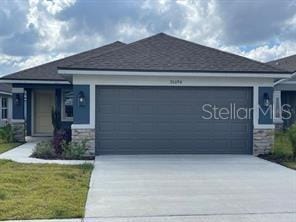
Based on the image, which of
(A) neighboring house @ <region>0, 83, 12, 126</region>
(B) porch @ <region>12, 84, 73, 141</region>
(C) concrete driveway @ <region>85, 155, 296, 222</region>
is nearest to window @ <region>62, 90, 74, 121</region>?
(B) porch @ <region>12, 84, 73, 141</region>

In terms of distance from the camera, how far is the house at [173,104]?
13.9 meters

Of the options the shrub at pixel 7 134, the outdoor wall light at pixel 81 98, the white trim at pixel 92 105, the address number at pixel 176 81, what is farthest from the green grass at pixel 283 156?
the shrub at pixel 7 134

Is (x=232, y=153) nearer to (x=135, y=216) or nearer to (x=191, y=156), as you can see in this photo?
(x=191, y=156)

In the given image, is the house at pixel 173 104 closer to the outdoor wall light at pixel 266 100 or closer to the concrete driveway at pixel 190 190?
the outdoor wall light at pixel 266 100

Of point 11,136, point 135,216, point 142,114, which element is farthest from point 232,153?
point 11,136

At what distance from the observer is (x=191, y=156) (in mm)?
13898

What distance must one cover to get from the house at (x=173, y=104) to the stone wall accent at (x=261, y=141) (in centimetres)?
3

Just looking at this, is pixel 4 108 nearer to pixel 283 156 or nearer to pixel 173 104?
pixel 173 104

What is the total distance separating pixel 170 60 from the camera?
14.6m

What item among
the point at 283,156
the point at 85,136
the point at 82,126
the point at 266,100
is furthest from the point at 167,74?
the point at 283,156

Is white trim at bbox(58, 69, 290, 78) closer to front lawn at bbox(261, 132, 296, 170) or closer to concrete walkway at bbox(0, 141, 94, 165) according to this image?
front lawn at bbox(261, 132, 296, 170)

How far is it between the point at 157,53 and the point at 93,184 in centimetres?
732

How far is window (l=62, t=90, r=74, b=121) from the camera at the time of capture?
20.7m

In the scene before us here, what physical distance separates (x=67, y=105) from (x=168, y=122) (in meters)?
8.08
